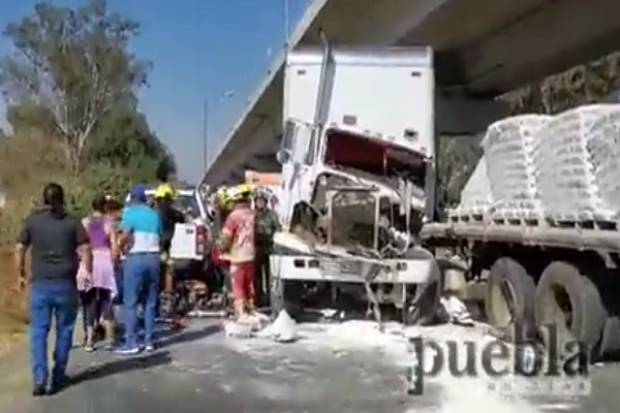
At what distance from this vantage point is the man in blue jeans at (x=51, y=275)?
970cm

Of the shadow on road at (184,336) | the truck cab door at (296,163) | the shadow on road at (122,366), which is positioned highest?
the truck cab door at (296,163)

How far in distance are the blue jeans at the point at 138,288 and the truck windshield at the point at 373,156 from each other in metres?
4.66

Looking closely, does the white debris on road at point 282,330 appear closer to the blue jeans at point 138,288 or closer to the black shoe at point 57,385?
the blue jeans at point 138,288

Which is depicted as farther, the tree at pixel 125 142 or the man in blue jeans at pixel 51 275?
the tree at pixel 125 142

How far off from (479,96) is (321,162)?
11935 mm

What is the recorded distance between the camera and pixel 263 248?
15.6 m

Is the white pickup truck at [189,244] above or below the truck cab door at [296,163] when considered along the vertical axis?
below

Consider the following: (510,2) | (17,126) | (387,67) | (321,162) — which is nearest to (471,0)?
(510,2)

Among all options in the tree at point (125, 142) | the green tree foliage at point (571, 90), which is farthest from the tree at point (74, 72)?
the green tree foliage at point (571, 90)

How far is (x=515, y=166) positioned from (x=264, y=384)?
4145mm

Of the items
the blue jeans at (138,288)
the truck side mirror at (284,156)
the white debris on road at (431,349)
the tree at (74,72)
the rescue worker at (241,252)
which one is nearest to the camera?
the white debris on road at (431,349)

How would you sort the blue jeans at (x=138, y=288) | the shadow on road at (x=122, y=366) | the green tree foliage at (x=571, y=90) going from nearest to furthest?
the shadow on road at (x=122, y=366), the blue jeans at (x=138, y=288), the green tree foliage at (x=571, y=90)

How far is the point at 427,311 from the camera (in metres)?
14.2

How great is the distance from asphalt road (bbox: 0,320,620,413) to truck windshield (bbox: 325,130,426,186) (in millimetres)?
3620
